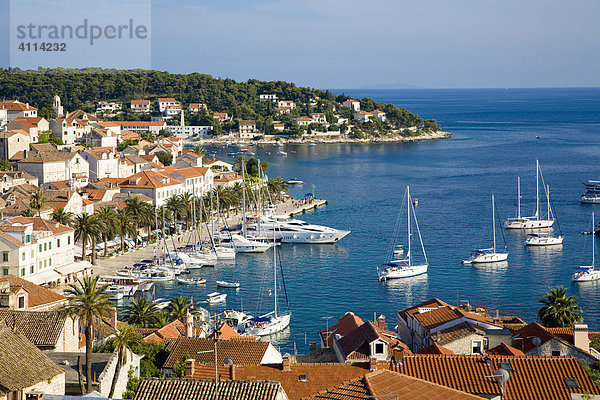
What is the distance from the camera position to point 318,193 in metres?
92.4

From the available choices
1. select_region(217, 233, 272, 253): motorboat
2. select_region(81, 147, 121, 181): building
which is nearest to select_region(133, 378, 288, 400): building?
select_region(217, 233, 272, 253): motorboat

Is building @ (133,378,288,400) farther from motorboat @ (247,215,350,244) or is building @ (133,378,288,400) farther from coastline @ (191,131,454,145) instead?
coastline @ (191,131,454,145)

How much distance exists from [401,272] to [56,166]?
34788 mm

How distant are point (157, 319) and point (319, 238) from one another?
31780 millimetres

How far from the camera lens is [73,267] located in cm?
4584

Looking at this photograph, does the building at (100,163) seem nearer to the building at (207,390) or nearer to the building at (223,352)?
the building at (223,352)

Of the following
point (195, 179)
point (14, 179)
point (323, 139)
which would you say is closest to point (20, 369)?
point (14, 179)

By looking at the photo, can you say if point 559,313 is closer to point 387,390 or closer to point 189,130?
point 387,390

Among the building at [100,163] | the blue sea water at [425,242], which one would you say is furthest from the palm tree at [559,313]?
the building at [100,163]

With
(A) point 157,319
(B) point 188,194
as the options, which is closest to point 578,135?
(B) point 188,194

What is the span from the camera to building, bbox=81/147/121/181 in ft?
241

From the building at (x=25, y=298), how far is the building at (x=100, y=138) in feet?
232

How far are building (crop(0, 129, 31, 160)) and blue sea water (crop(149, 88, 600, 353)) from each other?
3235cm

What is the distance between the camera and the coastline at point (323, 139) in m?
168
